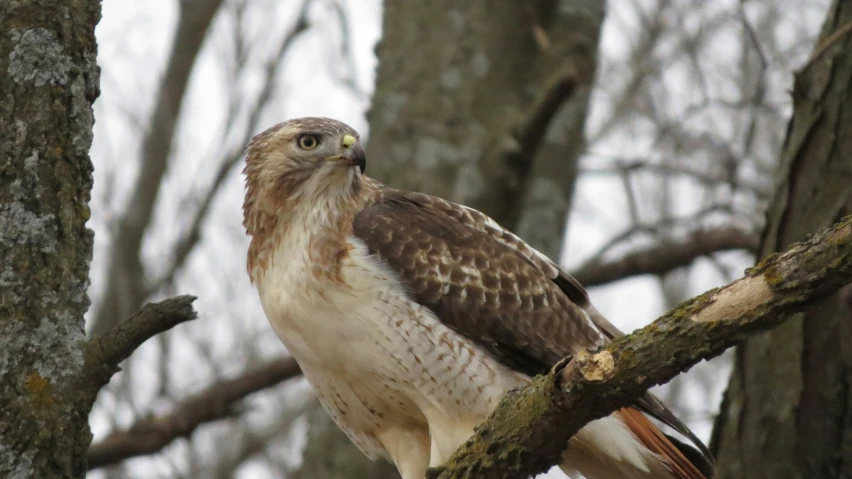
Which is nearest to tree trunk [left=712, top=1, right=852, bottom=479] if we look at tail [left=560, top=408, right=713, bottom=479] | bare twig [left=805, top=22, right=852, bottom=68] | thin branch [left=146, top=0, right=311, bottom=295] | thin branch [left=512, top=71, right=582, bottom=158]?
bare twig [left=805, top=22, right=852, bottom=68]

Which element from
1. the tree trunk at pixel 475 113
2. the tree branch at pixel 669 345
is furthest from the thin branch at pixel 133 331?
the tree trunk at pixel 475 113

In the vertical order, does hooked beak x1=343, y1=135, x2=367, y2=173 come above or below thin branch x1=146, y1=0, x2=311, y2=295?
below

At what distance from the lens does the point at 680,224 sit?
25.8 feet

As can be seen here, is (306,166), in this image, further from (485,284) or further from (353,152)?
(485,284)

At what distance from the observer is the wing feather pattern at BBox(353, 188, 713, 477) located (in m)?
4.21

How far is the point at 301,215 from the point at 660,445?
5.62 ft

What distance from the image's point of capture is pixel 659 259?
21.4 feet

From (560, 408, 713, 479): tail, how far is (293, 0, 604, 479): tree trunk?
218 centimetres

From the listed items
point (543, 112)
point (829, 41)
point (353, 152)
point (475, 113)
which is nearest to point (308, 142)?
point (353, 152)

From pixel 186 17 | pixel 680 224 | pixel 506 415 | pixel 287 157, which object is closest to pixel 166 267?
pixel 186 17

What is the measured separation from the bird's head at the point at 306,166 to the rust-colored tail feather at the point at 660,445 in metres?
1.49

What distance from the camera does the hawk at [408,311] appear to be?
402 cm

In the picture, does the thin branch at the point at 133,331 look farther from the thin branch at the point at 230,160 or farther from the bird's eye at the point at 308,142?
the thin branch at the point at 230,160

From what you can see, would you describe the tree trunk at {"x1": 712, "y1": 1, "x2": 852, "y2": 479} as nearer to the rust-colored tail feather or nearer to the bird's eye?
the rust-colored tail feather
